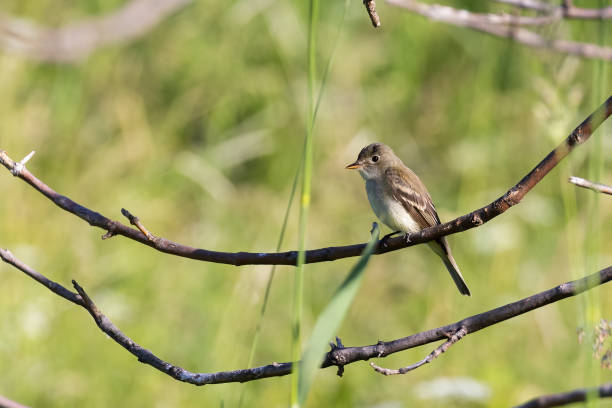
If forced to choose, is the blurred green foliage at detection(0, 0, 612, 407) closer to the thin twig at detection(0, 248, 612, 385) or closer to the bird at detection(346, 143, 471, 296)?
the bird at detection(346, 143, 471, 296)

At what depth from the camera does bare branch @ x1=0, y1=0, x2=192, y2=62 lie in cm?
577

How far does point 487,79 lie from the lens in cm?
584

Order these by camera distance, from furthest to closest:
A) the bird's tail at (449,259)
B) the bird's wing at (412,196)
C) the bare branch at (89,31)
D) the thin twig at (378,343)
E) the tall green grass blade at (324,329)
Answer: the bare branch at (89,31) → the bird's wing at (412,196) → the bird's tail at (449,259) → the thin twig at (378,343) → the tall green grass blade at (324,329)

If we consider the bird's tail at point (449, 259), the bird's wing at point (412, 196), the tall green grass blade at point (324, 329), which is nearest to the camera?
the tall green grass blade at point (324, 329)

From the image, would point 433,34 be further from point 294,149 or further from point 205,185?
point 205,185

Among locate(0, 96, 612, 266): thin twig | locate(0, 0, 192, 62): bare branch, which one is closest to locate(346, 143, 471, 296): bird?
locate(0, 96, 612, 266): thin twig

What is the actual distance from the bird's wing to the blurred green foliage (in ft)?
2.27

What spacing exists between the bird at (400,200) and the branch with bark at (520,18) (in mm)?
766

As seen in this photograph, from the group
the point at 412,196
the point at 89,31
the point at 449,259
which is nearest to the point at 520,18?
the point at 412,196

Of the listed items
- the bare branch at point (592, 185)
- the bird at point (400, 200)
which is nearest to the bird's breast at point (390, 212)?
the bird at point (400, 200)

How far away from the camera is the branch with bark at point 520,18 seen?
3219 millimetres

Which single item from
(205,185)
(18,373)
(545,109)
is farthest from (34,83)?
(545,109)

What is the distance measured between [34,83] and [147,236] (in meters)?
4.50

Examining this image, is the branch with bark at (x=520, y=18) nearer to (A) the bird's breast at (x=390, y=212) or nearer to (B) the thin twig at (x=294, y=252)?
(A) the bird's breast at (x=390, y=212)
